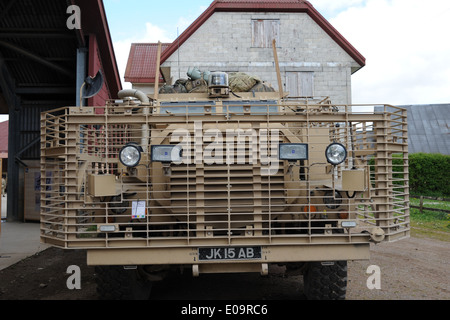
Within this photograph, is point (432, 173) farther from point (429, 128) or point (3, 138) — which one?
point (3, 138)

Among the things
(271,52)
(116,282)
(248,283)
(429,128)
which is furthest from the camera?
(429,128)

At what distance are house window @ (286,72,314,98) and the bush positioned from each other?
9219mm

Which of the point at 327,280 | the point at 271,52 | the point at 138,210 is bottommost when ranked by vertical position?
the point at 327,280

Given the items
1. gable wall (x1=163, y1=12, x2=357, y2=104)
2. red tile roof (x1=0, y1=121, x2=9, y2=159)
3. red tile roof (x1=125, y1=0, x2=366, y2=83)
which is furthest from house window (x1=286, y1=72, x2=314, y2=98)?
red tile roof (x1=0, y1=121, x2=9, y2=159)

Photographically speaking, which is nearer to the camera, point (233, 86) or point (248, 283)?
point (248, 283)

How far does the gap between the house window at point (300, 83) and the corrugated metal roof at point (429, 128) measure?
15619 mm

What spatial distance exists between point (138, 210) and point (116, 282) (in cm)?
95

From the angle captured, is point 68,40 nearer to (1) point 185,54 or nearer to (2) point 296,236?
(1) point 185,54

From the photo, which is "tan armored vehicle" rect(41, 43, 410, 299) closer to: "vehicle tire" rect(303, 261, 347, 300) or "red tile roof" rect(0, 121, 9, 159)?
"vehicle tire" rect(303, 261, 347, 300)

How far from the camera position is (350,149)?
16.3 feet

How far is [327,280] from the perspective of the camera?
4602 millimetres

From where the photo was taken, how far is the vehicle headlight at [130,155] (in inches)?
162

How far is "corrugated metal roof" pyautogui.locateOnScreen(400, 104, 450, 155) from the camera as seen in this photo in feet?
95.1

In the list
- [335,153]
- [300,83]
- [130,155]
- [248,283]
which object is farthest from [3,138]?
[335,153]
